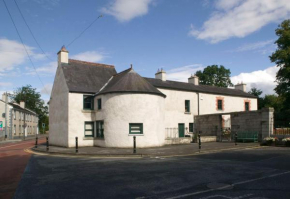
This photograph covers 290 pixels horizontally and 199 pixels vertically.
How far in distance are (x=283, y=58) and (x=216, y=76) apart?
33144mm

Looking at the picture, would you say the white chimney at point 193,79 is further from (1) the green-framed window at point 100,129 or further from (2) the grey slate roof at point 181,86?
(1) the green-framed window at point 100,129

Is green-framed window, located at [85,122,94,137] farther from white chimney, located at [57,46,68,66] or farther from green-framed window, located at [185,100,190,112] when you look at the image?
green-framed window, located at [185,100,190,112]

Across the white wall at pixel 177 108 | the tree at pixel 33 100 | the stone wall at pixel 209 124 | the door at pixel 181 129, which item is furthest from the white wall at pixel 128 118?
the tree at pixel 33 100

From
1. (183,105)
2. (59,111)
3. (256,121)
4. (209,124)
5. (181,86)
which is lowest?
(209,124)

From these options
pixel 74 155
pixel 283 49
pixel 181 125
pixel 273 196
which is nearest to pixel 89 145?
pixel 74 155

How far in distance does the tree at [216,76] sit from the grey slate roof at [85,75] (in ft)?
137

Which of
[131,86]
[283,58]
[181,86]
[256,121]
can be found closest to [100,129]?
[131,86]

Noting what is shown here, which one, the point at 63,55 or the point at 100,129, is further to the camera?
the point at 63,55

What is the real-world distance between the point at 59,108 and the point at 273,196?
22112 millimetres

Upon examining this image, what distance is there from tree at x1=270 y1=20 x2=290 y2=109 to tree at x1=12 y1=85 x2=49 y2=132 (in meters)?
76.4

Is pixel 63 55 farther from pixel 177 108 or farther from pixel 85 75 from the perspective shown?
pixel 177 108

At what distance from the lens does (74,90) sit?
22859 mm

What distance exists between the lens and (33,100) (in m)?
88.5

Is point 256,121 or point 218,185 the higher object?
point 256,121
